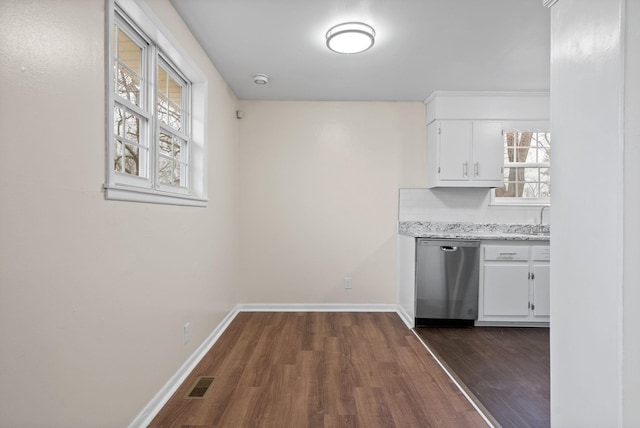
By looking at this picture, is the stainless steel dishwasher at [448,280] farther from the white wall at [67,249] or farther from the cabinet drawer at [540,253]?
the white wall at [67,249]

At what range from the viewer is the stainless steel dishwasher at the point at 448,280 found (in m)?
3.36

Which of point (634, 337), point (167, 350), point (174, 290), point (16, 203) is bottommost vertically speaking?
point (167, 350)

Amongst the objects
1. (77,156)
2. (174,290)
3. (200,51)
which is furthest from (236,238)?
(77,156)

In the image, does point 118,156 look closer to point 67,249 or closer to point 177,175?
point 67,249

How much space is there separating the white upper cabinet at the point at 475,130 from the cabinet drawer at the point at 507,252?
767 millimetres

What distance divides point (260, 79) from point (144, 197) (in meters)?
1.98

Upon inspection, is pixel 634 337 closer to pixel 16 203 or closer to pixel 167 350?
pixel 16 203

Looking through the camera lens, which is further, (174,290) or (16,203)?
(174,290)

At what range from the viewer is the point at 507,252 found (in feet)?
11.1

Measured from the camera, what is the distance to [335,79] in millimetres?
3291

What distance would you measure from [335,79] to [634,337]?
2995 mm

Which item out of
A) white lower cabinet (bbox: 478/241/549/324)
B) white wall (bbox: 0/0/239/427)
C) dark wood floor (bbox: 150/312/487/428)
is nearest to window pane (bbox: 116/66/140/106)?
white wall (bbox: 0/0/239/427)

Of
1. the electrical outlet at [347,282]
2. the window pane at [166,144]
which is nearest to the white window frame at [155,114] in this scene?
the window pane at [166,144]

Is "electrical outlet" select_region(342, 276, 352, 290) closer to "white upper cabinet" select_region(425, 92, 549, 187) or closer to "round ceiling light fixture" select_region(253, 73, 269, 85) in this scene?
"white upper cabinet" select_region(425, 92, 549, 187)
